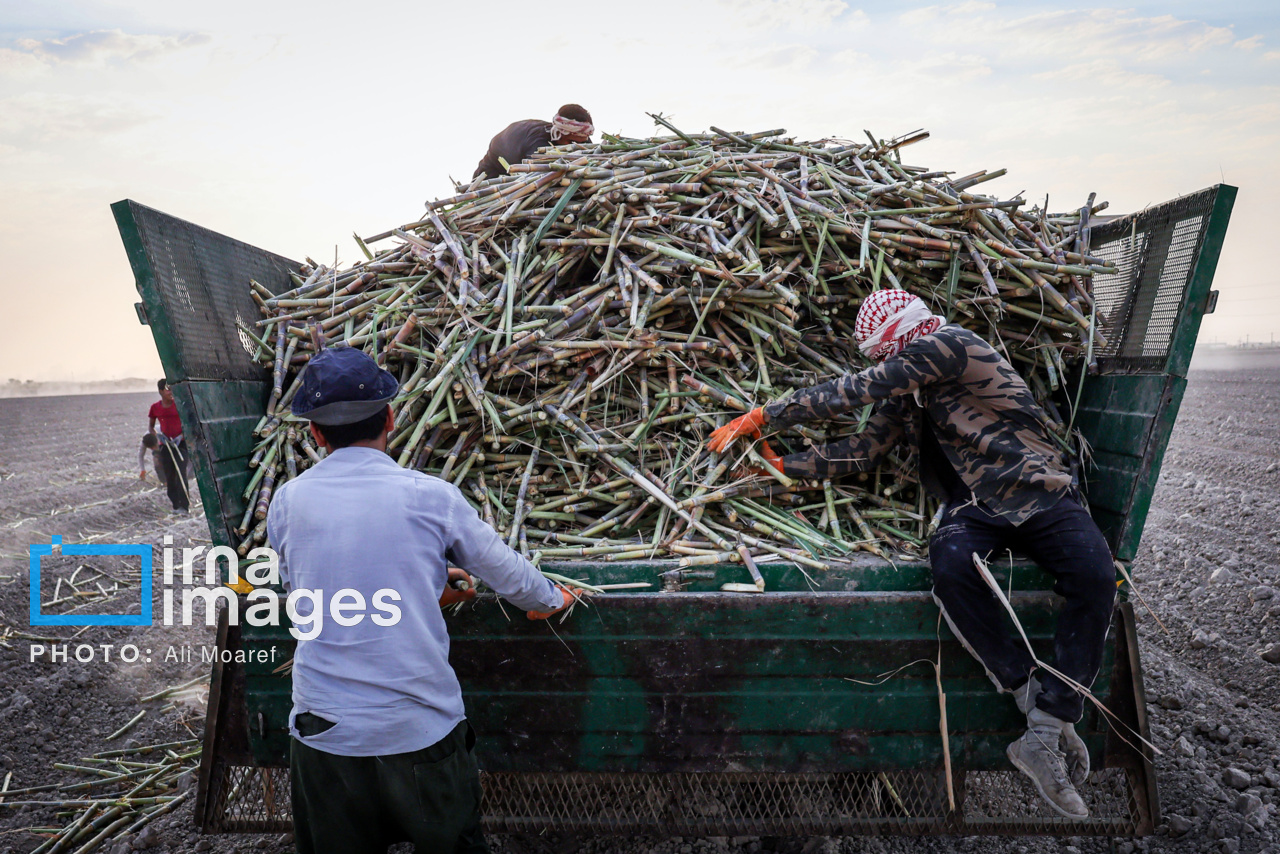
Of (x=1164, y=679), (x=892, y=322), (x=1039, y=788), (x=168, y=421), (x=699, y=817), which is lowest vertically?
(x=168, y=421)

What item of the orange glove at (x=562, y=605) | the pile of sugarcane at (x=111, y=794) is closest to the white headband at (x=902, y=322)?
the orange glove at (x=562, y=605)

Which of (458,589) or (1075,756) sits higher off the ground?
(458,589)

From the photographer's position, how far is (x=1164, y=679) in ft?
13.4

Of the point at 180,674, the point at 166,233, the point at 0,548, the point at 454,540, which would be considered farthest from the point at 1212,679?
the point at 0,548

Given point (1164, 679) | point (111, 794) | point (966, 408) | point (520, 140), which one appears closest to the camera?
point (966, 408)

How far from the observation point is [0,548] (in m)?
7.36

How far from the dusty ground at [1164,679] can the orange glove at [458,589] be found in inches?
49.7

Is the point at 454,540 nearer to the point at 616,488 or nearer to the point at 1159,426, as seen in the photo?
the point at 616,488

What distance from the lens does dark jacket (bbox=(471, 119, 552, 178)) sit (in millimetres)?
4582

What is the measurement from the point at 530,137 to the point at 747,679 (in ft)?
11.2

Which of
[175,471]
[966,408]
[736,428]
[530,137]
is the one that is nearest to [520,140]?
[530,137]

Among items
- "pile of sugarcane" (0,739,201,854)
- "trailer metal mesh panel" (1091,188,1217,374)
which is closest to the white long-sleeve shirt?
"pile of sugarcane" (0,739,201,854)

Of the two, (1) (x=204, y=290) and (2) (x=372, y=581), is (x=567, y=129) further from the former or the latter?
(2) (x=372, y=581)

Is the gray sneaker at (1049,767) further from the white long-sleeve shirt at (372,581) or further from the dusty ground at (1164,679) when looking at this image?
the white long-sleeve shirt at (372,581)
